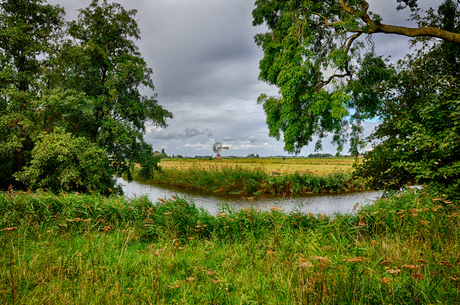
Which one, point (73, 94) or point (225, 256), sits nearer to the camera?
point (225, 256)

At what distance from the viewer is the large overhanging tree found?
229 inches

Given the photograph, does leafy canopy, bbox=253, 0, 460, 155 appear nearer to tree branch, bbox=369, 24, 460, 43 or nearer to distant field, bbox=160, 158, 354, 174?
tree branch, bbox=369, 24, 460, 43

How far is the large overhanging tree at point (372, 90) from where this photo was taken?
5.82 metres

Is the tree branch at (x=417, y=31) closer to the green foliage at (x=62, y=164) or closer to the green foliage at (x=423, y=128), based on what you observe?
the green foliage at (x=423, y=128)

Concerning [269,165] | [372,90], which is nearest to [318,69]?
[372,90]

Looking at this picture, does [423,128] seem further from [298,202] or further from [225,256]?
[298,202]

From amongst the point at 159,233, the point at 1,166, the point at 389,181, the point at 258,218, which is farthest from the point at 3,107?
the point at 389,181

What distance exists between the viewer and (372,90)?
9.02 metres

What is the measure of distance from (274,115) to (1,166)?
1453 cm

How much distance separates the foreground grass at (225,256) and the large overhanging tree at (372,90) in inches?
53.5

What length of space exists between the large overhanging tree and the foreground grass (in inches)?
53.5

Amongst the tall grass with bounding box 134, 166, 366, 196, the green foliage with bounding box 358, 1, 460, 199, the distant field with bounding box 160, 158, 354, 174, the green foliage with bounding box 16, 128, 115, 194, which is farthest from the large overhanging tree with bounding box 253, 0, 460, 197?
the green foliage with bounding box 16, 128, 115, 194

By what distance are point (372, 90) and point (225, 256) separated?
884cm

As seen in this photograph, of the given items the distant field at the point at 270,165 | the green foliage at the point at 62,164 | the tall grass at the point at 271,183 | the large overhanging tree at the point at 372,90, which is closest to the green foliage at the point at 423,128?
the large overhanging tree at the point at 372,90
